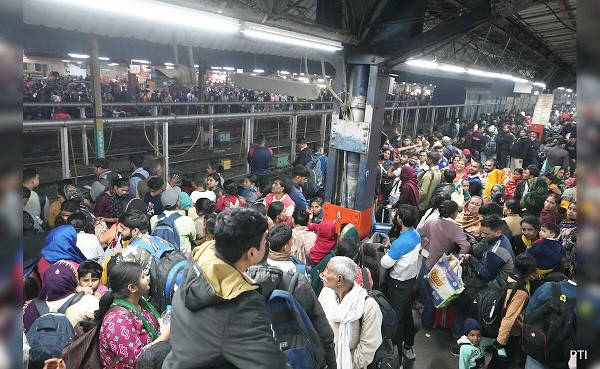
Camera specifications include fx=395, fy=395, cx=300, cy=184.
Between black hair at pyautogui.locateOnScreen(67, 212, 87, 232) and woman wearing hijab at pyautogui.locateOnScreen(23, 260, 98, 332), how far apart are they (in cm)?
101

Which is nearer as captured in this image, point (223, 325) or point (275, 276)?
point (223, 325)

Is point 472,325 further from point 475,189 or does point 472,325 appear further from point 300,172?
point 300,172

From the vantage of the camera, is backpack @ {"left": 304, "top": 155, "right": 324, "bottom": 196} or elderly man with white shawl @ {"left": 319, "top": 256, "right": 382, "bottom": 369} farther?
backpack @ {"left": 304, "top": 155, "right": 324, "bottom": 196}

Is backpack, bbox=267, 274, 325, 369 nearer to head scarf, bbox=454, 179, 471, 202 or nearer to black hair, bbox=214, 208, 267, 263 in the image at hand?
black hair, bbox=214, 208, 267, 263

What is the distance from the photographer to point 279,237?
308 cm

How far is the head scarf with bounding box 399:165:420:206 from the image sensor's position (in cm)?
610

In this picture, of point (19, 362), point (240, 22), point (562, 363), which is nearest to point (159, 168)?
point (240, 22)

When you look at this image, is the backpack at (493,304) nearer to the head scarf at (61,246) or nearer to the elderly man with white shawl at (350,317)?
the elderly man with white shawl at (350,317)

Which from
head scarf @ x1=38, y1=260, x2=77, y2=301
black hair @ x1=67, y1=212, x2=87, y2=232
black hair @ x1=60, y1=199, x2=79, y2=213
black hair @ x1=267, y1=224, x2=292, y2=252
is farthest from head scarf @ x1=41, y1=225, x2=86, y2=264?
black hair @ x1=267, y1=224, x2=292, y2=252

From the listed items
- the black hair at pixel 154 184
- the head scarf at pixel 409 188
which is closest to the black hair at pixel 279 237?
the black hair at pixel 154 184

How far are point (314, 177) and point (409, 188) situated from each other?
5.86ft

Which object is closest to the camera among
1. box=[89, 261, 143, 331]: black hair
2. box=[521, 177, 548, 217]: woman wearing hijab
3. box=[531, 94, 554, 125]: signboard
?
box=[89, 261, 143, 331]: black hair

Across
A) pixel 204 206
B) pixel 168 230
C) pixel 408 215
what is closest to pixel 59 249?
pixel 168 230

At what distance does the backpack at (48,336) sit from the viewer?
2359 millimetres
